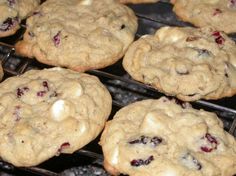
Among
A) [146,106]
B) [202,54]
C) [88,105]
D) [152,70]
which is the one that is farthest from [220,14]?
[88,105]

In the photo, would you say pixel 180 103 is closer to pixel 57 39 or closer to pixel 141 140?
pixel 141 140

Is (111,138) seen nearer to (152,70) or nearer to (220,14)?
(152,70)

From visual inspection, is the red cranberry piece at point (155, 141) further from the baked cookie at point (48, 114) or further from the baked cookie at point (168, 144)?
the baked cookie at point (48, 114)

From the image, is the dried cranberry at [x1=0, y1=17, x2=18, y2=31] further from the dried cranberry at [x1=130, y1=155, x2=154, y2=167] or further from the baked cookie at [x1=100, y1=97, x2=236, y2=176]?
the dried cranberry at [x1=130, y1=155, x2=154, y2=167]

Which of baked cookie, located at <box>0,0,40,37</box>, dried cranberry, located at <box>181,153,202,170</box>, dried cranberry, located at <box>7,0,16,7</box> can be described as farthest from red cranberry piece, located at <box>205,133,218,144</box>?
dried cranberry, located at <box>7,0,16,7</box>

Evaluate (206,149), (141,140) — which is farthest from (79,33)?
(206,149)

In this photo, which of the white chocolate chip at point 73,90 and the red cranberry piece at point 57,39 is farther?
the red cranberry piece at point 57,39

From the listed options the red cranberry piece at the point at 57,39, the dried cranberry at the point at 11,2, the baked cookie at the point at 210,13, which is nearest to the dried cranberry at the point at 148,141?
the red cranberry piece at the point at 57,39
